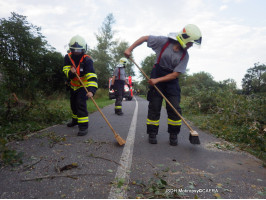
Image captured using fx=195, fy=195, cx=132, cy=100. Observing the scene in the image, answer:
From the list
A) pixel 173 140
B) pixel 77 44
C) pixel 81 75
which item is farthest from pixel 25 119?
pixel 173 140

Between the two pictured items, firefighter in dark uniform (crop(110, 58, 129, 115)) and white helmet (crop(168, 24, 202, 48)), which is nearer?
white helmet (crop(168, 24, 202, 48))

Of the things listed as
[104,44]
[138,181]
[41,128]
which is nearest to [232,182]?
[138,181]

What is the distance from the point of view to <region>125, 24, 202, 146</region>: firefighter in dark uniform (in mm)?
3631

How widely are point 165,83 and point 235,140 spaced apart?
2.05 meters

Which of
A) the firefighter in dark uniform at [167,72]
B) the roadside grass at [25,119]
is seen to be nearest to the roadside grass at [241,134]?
the firefighter in dark uniform at [167,72]

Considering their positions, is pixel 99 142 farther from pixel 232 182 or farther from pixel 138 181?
pixel 232 182

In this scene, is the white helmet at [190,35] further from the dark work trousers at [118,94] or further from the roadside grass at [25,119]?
the dark work trousers at [118,94]

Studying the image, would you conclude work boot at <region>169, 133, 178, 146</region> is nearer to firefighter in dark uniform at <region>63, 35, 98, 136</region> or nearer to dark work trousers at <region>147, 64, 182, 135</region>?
dark work trousers at <region>147, 64, 182, 135</region>

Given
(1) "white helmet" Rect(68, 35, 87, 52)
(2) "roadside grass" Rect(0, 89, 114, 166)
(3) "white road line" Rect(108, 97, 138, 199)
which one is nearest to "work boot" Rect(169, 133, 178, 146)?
(3) "white road line" Rect(108, 97, 138, 199)

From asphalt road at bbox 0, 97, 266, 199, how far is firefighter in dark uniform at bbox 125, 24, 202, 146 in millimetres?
376

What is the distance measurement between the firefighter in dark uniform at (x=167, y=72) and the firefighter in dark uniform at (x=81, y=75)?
944 millimetres

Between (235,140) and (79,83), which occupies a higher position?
(79,83)

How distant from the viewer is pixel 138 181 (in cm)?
212

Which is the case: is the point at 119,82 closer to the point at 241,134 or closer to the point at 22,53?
the point at 241,134
